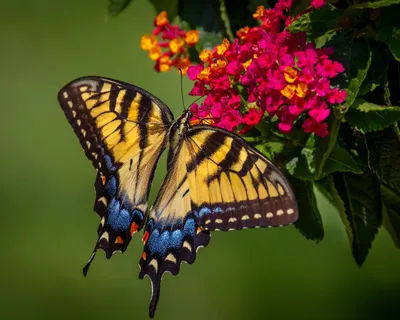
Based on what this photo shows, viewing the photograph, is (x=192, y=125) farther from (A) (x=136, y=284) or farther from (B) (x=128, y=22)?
(B) (x=128, y=22)

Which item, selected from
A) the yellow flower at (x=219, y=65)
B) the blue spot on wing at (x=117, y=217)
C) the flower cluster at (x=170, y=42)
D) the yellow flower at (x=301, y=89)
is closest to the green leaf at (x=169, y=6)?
the flower cluster at (x=170, y=42)

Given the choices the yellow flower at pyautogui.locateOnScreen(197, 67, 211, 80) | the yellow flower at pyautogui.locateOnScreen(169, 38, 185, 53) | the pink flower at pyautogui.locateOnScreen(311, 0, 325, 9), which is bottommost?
the yellow flower at pyautogui.locateOnScreen(197, 67, 211, 80)

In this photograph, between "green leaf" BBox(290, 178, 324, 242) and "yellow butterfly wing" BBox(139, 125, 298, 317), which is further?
"green leaf" BBox(290, 178, 324, 242)

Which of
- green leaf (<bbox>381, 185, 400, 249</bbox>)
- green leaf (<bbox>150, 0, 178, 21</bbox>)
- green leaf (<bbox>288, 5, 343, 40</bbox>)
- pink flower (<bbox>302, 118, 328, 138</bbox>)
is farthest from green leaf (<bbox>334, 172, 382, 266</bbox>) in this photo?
green leaf (<bbox>150, 0, 178, 21</bbox>)

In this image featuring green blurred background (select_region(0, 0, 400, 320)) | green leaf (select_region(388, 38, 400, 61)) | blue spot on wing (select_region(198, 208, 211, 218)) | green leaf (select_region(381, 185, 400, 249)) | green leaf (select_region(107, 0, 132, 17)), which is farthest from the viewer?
green blurred background (select_region(0, 0, 400, 320))

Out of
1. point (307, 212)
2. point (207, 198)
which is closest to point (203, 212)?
point (207, 198)

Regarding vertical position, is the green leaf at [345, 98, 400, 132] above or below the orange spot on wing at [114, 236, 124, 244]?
above

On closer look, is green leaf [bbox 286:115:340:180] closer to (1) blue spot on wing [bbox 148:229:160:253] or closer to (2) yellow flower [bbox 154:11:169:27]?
(1) blue spot on wing [bbox 148:229:160:253]

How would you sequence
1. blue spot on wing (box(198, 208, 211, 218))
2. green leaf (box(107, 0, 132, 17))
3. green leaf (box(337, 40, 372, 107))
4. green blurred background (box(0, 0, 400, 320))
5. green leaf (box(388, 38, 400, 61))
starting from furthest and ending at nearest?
green blurred background (box(0, 0, 400, 320)), green leaf (box(107, 0, 132, 17)), blue spot on wing (box(198, 208, 211, 218)), green leaf (box(337, 40, 372, 107)), green leaf (box(388, 38, 400, 61))
